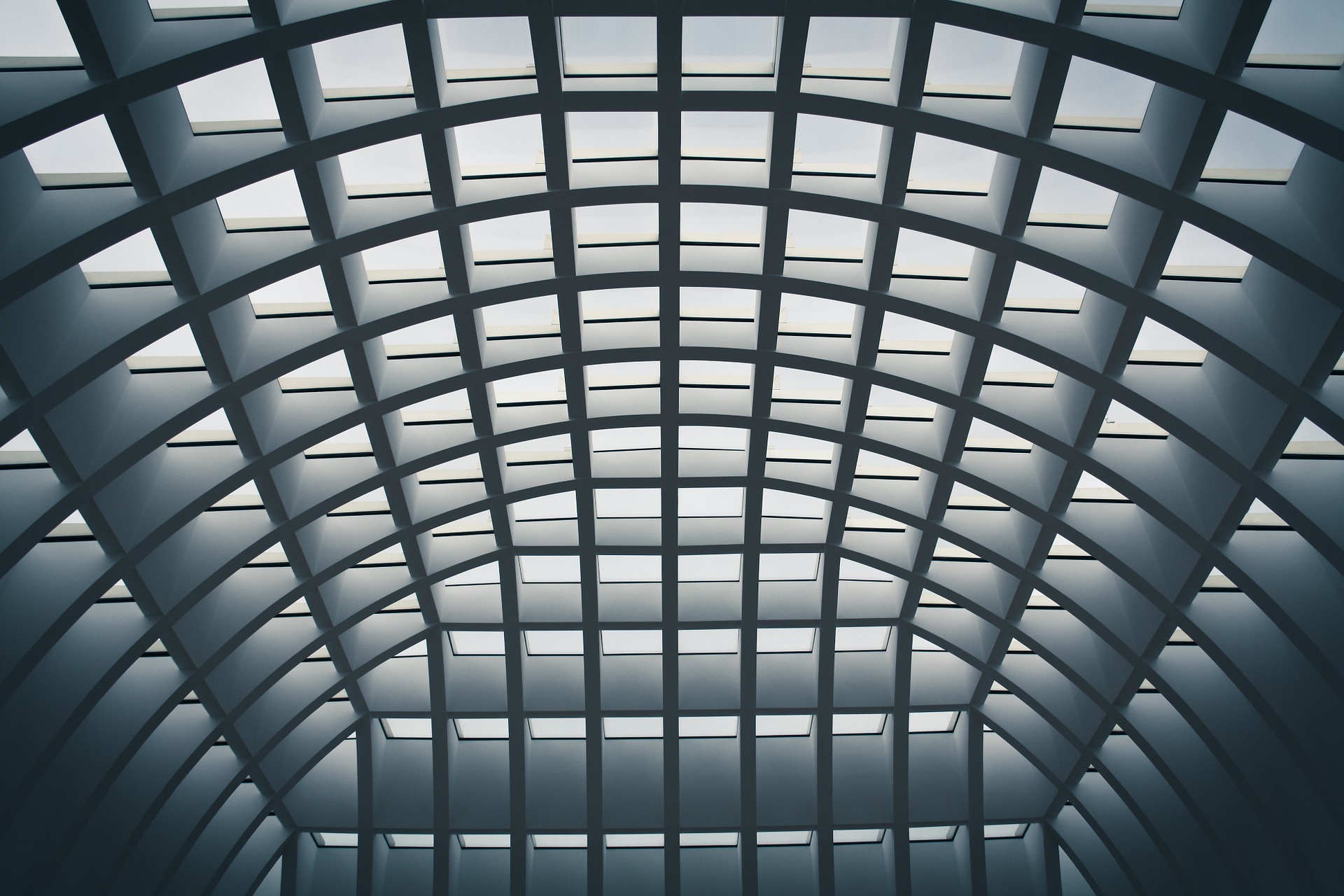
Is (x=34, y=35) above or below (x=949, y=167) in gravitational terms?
below

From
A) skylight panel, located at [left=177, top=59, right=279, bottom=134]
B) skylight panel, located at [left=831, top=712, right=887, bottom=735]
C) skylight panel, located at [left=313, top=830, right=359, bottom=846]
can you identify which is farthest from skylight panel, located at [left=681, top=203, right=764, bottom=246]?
skylight panel, located at [left=313, top=830, right=359, bottom=846]

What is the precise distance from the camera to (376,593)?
36.2 metres

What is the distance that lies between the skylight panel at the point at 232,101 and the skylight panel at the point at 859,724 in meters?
32.2

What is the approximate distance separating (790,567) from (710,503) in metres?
4.45

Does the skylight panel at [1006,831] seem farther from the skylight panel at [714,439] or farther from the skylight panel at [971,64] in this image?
the skylight panel at [971,64]

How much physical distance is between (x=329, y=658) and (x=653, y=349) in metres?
18.5

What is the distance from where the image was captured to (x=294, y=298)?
2709cm

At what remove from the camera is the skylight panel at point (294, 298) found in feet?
87.9

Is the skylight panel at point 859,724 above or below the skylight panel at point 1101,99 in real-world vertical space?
below

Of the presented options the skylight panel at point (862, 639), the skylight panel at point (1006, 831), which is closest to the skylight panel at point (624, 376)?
the skylight panel at point (862, 639)

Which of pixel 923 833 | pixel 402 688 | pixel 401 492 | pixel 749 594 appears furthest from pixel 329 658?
pixel 923 833

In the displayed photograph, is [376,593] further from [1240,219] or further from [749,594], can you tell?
[1240,219]

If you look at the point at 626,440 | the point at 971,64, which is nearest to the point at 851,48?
the point at 971,64

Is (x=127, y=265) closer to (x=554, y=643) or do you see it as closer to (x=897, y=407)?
(x=897, y=407)
